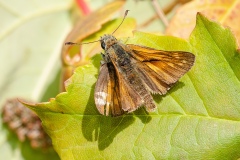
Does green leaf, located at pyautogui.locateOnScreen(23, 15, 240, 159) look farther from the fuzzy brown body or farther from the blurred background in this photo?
the blurred background

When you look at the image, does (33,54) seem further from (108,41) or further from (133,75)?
(133,75)

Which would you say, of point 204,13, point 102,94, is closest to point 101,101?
point 102,94

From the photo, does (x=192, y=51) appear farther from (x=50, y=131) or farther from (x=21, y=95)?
(x=21, y=95)

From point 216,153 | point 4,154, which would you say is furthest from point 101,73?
point 4,154

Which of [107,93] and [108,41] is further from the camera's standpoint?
[108,41]

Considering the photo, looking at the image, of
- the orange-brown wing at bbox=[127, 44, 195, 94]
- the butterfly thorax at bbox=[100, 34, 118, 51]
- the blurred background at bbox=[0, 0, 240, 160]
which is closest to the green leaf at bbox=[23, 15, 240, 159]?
the orange-brown wing at bbox=[127, 44, 195, 94]

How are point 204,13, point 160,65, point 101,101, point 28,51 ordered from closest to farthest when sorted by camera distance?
point 101,101 < point 160,65 < point 204,13 < point 28,51

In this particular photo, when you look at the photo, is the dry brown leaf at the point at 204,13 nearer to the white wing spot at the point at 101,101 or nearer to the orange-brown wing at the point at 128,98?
the orange-brown wing at the point at 128,98

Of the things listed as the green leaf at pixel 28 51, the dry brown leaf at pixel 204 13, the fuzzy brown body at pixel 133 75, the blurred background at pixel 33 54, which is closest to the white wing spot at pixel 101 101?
the fuzzy brown body at pixel 133 75
